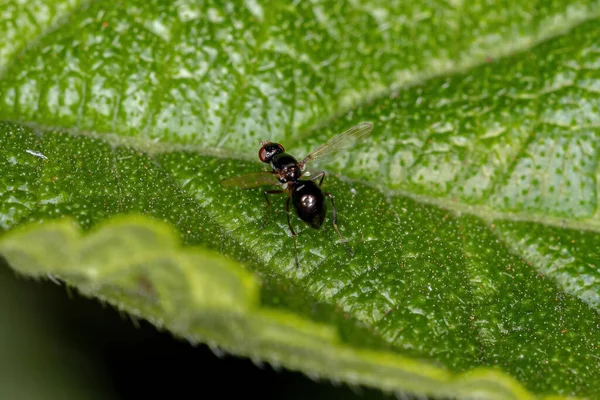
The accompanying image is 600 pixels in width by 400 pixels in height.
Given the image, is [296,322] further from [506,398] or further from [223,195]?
[223,195]

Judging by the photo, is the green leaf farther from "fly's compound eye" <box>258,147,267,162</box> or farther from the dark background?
the dark background

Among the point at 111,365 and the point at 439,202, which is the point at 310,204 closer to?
the point at 439,202

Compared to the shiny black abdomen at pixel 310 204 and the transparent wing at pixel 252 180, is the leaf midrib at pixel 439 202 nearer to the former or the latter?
the transparent wing at pixel 252 180

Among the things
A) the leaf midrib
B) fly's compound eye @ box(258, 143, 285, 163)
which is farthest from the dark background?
fly's compound eye @ box(258, 143, 285, 163)

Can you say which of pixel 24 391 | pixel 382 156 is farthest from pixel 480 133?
pixel 24 391

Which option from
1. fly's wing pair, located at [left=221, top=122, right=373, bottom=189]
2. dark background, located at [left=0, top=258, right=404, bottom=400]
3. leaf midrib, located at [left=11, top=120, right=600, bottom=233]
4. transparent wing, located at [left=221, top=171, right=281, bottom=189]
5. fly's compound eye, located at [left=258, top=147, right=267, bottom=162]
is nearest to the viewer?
transparent wing, located at [left=221, top=171, right=281, bottom=189]

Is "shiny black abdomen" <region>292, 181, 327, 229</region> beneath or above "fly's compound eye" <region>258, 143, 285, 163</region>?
beneath

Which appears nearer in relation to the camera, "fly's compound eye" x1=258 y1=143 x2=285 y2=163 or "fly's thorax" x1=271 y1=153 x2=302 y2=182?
"fly's thorax" x1=271 y1=153 x2=302 y2=182
